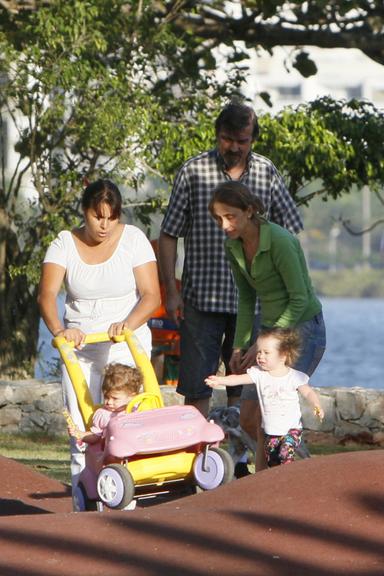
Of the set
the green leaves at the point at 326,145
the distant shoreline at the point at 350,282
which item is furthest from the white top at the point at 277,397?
the distant shoreline at the point at 350,282

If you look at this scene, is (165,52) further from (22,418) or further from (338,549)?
(338,549)

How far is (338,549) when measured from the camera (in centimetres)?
613

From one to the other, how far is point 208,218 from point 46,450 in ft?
13.5

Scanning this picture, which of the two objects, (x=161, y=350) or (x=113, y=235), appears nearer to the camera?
(x=113, y=235)

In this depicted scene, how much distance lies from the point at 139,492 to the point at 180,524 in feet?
2.95

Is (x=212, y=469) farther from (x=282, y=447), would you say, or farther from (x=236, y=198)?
(x=236, y=198)

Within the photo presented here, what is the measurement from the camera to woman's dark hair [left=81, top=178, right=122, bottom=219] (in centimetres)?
777

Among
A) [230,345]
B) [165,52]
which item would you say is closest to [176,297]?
[230,345]

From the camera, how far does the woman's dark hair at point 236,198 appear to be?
765 centimetres

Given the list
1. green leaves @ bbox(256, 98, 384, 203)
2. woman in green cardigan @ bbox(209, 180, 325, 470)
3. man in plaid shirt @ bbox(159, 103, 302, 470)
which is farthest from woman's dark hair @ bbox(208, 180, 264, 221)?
green leaves @ bbox(256, 98, 384, 203)

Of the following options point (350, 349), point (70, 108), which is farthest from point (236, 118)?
point (350, 349)

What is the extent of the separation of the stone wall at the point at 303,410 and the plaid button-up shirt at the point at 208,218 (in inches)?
179

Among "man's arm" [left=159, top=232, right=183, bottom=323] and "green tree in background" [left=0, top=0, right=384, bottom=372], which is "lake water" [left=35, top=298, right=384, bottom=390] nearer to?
"green tree in background" [left=0, top=0, right=384, bottom=372]

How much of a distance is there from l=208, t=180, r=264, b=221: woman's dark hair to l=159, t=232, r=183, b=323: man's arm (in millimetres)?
990
